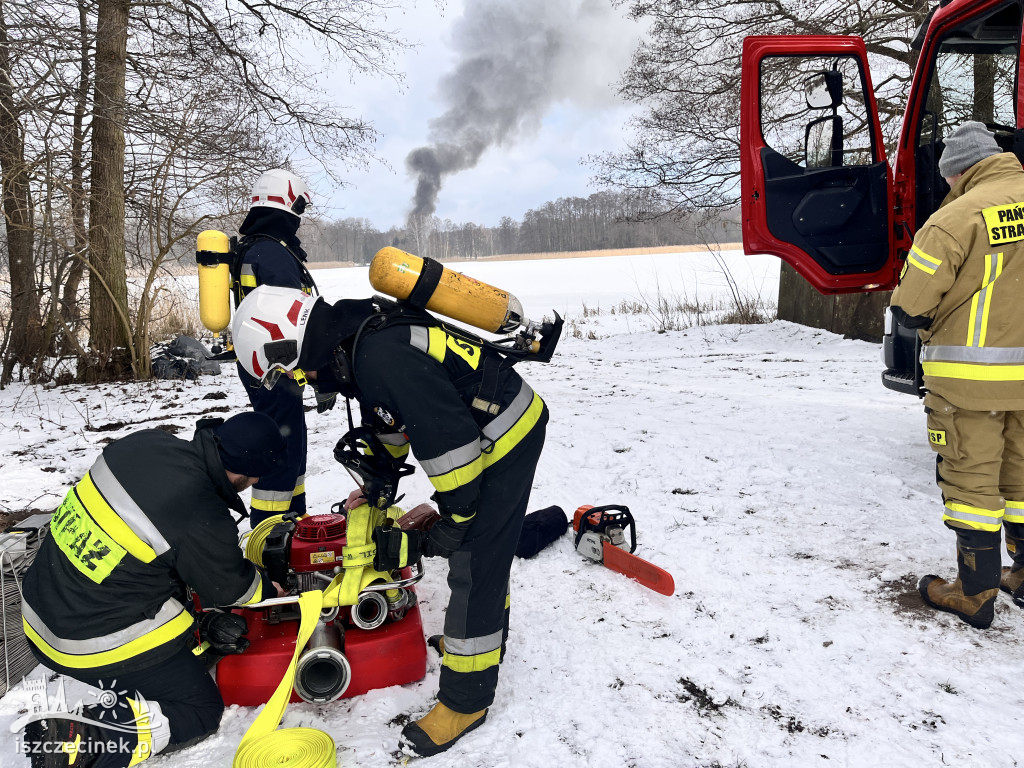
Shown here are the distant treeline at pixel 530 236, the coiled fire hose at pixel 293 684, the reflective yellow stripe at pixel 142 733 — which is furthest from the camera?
the distant treeline at pixel 530 236

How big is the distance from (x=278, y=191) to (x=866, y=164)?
173 inches

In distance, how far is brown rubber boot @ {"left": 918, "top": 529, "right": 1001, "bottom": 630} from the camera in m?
2.78

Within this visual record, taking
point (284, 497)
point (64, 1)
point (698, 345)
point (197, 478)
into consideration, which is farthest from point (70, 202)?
point (698, 345)

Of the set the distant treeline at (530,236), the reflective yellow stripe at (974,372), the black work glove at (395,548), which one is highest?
the distant treeline at (530,236)

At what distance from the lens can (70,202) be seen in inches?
324

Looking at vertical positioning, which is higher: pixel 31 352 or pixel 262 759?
pixel 31 352

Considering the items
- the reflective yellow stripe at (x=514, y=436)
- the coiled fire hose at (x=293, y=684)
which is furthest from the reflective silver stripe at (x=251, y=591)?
the reflective yellow stripe at (x=514, y=436)

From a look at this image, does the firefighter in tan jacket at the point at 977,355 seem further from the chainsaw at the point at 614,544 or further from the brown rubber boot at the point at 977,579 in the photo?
the chainsaw at the point at 614,544

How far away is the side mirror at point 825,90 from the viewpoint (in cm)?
449

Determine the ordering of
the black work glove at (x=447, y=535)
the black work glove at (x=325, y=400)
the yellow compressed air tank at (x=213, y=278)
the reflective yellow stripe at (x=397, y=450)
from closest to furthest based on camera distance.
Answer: the black work glove at (x=447, y=535)
the black work glove at (x=325, y=400)
the reflective yellow stripe at (x=397, y=450)
the yellow compressed air tank at (x=213, y=278)

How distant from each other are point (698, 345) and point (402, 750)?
982 cm

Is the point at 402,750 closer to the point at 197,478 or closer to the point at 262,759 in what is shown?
the point at 262,759

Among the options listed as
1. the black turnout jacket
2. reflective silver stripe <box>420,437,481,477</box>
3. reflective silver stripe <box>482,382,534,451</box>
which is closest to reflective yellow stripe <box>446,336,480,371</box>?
reflective silver stripe <box>482,382,534,451</box>

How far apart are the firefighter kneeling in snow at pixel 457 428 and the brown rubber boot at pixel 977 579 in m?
2.07
